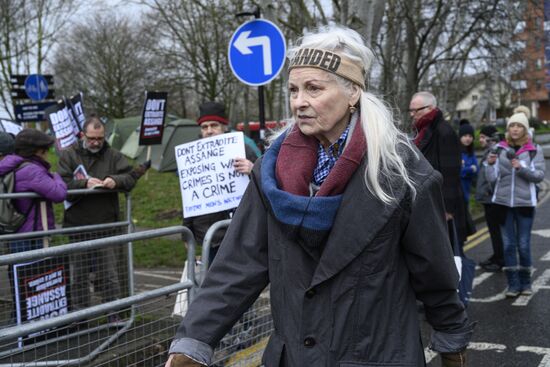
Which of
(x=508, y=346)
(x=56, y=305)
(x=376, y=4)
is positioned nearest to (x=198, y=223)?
(x=56, y=305)

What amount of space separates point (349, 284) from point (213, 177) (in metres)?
2.89

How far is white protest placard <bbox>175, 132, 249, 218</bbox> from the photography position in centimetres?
477

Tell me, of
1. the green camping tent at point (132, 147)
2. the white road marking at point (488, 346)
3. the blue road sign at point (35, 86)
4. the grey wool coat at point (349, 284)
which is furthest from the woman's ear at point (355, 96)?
the green camping tent at point (132, 147)

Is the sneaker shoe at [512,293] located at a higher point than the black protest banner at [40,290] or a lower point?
lower

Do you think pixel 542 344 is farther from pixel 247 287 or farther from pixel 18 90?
pixel 18 90

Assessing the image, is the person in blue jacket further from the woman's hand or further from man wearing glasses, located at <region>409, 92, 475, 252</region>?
the woman's hand

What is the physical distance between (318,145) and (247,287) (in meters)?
0.57

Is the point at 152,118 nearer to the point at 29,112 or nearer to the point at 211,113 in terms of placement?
the point at 211,113

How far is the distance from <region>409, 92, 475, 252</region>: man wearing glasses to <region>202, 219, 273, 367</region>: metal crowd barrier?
87.3 inches

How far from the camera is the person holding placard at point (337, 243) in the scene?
6.70ft

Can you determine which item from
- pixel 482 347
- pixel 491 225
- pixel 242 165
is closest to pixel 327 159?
pixel 242 165

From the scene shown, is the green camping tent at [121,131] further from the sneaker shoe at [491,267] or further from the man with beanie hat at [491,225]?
the sneaker shoe at [491,267]

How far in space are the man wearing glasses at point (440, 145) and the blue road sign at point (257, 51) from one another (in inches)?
86.8

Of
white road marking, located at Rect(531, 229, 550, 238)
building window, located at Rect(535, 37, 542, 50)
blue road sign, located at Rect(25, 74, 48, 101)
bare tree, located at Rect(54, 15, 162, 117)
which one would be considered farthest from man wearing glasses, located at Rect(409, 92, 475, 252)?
bare tree, located at Rect(54, 15, 162, 117)
